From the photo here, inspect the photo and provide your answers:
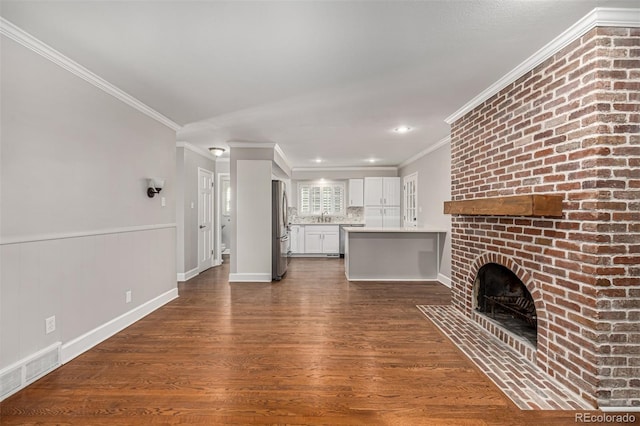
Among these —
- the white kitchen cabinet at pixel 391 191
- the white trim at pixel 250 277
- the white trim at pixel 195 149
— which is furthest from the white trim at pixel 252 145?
the white kitchen cabinet at pixel 391 191

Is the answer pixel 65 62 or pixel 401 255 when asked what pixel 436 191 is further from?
pixel 65 62

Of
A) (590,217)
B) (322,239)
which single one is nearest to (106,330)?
(590,217)

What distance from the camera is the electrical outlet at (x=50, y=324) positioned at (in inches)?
87.6

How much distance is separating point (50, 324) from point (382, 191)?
6.59 metres

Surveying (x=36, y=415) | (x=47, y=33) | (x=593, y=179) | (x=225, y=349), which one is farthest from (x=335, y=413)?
(x=47, y=33)

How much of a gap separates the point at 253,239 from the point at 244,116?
2.18 metres

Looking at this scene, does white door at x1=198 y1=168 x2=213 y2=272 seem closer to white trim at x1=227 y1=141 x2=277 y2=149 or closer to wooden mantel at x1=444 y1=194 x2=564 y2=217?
white trim at x1=227 y1=141 x2=277 y2=149

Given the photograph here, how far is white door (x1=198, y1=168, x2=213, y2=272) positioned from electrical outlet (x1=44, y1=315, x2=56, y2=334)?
135 inches

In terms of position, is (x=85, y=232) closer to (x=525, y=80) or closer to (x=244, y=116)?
(x=244, y=116)

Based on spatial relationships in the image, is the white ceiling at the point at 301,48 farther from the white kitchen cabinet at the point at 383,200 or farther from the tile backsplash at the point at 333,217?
the tile backsplash at the point at 333,217

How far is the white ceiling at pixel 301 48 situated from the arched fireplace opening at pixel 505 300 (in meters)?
1.87

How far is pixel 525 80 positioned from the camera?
7.96 ft

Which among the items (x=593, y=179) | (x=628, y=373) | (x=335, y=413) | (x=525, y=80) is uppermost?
(x=525, y=80)
